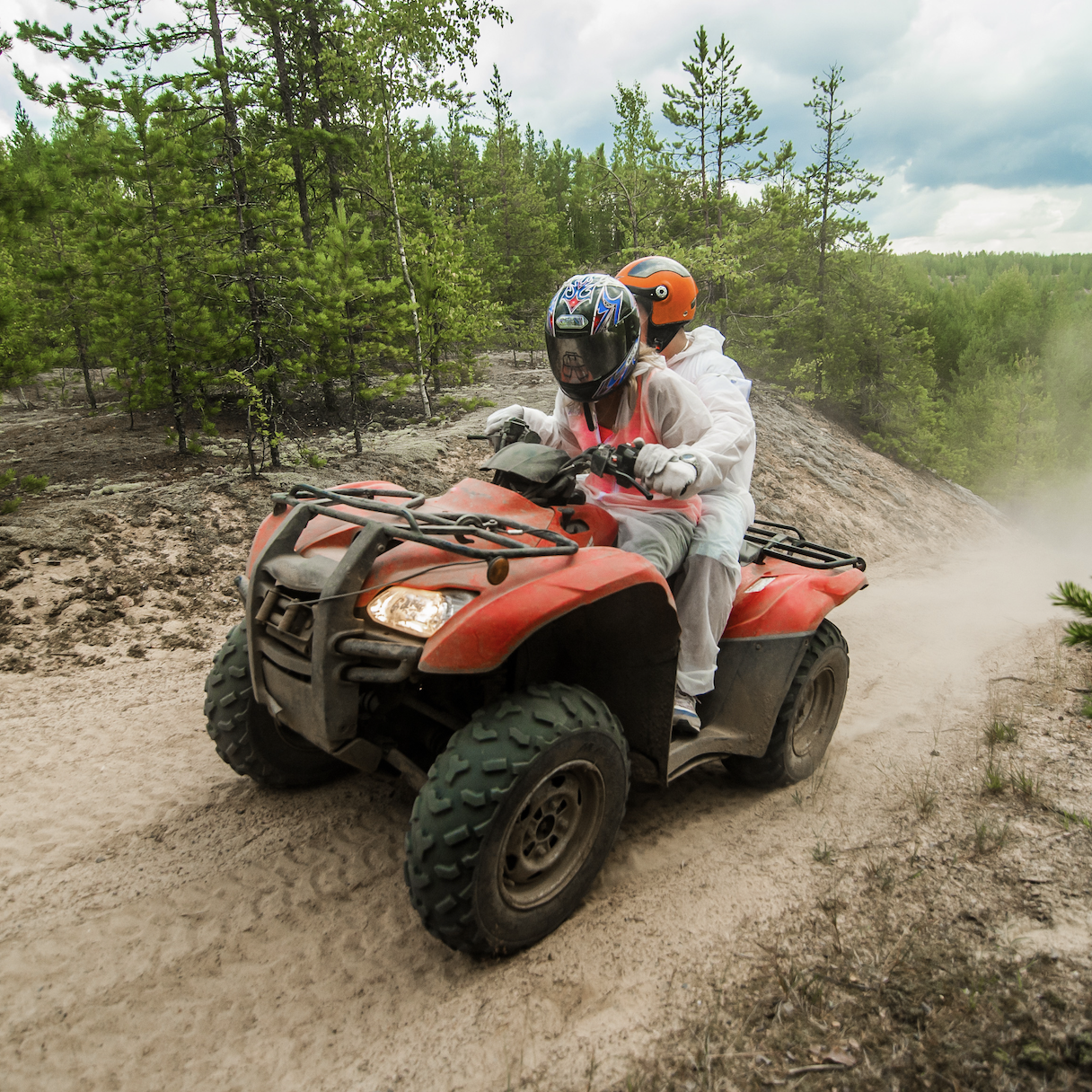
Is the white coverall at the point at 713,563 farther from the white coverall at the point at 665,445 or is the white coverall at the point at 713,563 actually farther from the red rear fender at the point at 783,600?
the red rear fender at the point at 783,600

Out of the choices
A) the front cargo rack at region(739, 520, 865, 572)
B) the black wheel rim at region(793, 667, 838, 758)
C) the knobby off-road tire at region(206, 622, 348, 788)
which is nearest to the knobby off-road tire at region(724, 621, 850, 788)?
the black wheel rim at region(793, 667, 838, 758)

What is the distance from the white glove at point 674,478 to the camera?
274 cm

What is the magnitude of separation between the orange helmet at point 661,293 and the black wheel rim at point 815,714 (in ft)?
7.18

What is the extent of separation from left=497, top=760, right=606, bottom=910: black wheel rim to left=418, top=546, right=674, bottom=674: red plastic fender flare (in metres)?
0.49

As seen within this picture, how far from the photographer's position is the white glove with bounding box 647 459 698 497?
2744 mm

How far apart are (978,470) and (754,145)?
15.1 meters

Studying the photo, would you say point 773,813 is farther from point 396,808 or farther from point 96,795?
point 96,795

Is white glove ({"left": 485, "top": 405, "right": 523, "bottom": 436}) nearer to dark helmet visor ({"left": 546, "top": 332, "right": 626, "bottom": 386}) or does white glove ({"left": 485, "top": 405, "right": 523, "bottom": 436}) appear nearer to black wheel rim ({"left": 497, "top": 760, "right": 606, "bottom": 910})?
dark helmet visor ({"left": 546, "top": 332, "right": 626, "bottom": 386})

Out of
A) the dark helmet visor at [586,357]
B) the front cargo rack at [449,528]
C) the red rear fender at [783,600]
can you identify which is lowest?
the red rear fender at [783,600]

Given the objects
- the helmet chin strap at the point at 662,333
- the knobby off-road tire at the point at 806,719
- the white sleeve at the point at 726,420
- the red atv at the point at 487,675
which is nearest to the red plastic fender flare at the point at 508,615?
the red atv at the point at 487,675

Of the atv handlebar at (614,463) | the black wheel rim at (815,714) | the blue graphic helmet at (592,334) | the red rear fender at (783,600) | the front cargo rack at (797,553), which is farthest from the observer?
the front cargo rack at (797,553)

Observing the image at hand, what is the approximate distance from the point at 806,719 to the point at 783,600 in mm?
818

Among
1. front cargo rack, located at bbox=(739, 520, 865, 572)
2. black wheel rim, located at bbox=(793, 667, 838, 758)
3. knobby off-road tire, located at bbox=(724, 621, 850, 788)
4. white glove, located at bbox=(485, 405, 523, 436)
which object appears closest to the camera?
knobby off-road tire, located at bbox=(724, 621, 850, 788)

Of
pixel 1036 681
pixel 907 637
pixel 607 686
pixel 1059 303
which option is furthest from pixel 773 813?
pixel 1059 303
